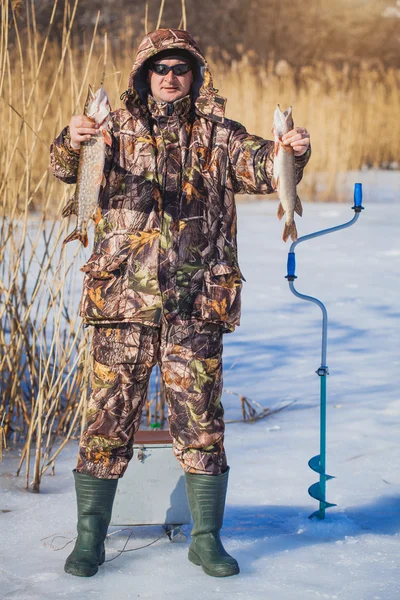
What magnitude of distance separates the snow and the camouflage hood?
4.19ft

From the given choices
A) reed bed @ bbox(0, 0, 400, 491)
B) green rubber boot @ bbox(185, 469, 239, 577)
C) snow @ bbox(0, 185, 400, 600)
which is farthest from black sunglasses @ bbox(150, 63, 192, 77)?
snow @ bbox(0, 185, 400, 600)

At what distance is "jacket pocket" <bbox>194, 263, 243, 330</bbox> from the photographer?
8.67 ft

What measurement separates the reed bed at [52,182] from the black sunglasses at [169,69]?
506 mm

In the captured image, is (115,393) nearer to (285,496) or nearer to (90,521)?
(90,521)

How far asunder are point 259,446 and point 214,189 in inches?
61.2

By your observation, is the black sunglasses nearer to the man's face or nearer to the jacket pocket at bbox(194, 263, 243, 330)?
the man's face

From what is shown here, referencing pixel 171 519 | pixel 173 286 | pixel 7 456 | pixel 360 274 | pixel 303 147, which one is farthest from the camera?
pixel 360 274

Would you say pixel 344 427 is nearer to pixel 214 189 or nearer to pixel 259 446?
pixel 259 446

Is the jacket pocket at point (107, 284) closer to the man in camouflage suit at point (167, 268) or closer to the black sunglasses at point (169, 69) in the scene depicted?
the man in camouflage suit at point (167, 268)

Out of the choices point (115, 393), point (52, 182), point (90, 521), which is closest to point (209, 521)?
point (90, 521)

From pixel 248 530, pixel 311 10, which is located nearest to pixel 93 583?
pixel 248 530

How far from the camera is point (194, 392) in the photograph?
8.78 feet

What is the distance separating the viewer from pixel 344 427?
4152mm

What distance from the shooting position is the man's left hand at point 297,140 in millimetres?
2369
